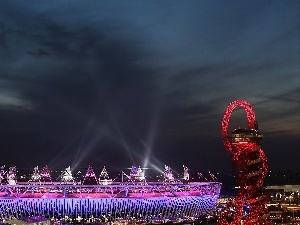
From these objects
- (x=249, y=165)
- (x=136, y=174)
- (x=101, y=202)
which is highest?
(x=136, y=174)

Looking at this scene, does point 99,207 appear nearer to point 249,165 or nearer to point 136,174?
point 136,174

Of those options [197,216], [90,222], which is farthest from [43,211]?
[197,216]

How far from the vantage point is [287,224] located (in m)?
39.1

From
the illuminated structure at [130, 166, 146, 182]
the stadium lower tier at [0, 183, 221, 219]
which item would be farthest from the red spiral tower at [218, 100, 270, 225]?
the illuminated structure at [130, 166, 146, 182]

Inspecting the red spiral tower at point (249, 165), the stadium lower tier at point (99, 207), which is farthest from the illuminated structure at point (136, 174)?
the red spiral tower at point (249, 165)

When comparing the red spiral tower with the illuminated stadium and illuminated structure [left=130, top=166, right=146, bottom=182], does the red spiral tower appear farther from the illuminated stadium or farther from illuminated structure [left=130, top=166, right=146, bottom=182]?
illuminated structure [left=130, top=166, right=146, bottom=182]

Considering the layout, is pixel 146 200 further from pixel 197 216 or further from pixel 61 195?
pixel 61 195

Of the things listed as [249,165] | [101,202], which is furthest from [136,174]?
[249,165]

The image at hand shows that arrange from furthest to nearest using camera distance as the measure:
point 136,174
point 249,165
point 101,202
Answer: point 136,174, point 101,202, point 249,165

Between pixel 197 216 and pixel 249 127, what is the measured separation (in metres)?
25.0

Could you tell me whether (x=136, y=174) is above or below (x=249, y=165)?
above

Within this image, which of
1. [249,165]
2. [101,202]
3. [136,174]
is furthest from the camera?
[136,174]

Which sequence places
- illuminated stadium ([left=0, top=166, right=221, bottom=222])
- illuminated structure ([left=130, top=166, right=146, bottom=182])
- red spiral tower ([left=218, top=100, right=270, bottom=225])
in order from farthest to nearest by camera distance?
illuminated structure ([left=130, top=166, right=146, bottom=182]) → illuminated stadium ([left=0, top=166, right=221, bottom=222]) → red spiral tower ([left=218, top=100, right=270, bottom=225])

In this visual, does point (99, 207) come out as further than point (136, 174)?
No
